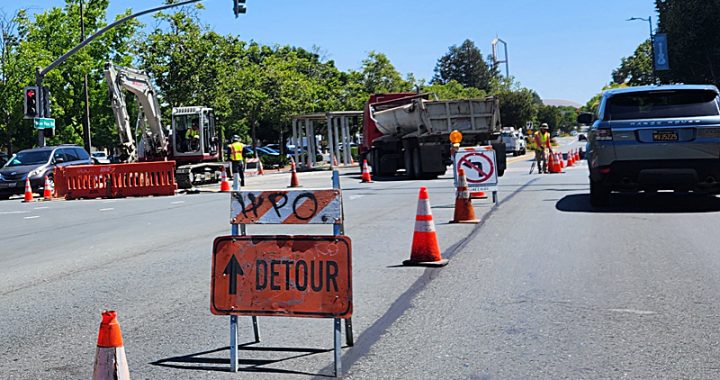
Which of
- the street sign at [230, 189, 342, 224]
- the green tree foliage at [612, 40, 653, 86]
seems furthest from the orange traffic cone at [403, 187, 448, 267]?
the green tree foliage at [612, 40, 653, 86]

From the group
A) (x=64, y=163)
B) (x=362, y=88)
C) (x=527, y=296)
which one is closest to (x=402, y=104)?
Answer: (x=64, y=163)

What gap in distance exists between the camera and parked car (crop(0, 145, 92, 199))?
26234 millimetres

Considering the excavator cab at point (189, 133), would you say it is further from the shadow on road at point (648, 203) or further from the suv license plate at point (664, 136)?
the suv license plate at point (664, 136)

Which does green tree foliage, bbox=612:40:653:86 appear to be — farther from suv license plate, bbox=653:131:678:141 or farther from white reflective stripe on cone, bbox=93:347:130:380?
white reflective stripe on cone, bbox=93:347:130:380

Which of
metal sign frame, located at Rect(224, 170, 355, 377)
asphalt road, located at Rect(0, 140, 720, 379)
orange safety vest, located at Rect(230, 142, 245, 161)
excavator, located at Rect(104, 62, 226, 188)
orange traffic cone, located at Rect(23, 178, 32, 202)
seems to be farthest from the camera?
orange safety vest, located at Rect(230, 142, 245, 161)

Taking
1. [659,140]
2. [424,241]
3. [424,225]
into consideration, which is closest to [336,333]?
[424,225]

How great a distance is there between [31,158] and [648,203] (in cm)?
1957

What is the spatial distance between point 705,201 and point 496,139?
12.0 m

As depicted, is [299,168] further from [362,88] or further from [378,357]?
[378,357]

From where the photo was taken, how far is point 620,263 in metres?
9.00

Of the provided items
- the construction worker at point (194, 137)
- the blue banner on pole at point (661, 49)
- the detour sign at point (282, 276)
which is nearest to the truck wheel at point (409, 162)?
the construction worker at point (194, 137)

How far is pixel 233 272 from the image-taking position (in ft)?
17.2

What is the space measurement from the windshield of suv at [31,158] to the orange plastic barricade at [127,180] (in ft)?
10.0

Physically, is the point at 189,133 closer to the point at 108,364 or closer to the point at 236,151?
the point at 236,151
